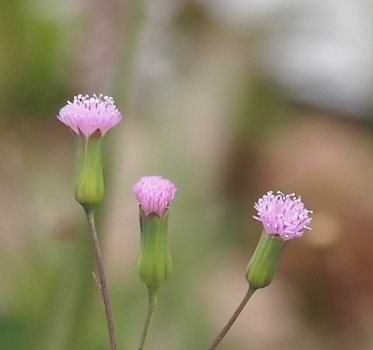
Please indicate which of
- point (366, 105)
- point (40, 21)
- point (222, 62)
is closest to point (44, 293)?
point (40, 21)

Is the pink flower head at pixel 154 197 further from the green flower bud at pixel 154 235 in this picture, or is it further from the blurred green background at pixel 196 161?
the blurred green background at pixel 196 161

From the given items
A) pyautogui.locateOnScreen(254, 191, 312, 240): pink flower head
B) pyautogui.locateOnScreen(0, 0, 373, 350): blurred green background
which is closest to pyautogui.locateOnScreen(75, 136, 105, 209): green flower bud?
pyautogui.locateOnScreen(254, 191, 312, 240): pink flower head

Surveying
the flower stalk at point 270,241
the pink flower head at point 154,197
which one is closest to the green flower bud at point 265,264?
the flower stalk at point 270,241

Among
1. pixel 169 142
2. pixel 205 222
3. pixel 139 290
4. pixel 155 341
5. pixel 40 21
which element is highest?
pixel 40 21

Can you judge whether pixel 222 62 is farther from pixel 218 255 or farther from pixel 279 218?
pixel 279 218

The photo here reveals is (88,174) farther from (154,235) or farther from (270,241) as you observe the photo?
(270,241)

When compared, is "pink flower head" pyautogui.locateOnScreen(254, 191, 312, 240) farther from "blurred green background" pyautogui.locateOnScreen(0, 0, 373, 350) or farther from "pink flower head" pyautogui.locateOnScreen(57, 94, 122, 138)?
"blurred green background" pyautogui.locateOnScreen(0, 0, 373, 350)
